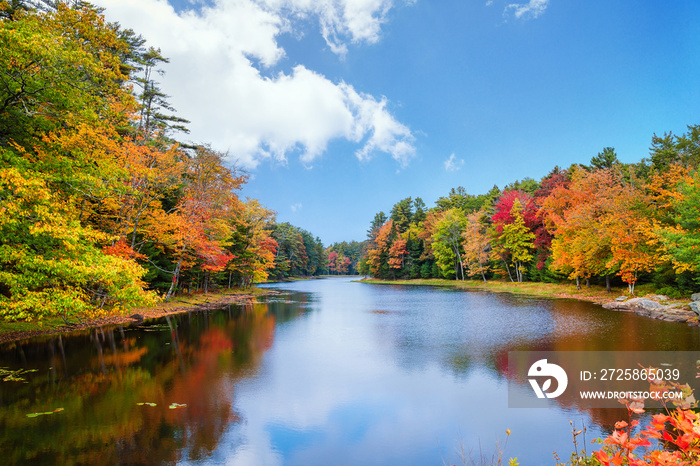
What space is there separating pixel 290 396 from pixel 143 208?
15.4 m

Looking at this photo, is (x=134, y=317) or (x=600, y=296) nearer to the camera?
(x=134, y=317)

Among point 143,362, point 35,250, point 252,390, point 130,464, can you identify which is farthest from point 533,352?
point 35,250

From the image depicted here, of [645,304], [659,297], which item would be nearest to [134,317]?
[645,304]

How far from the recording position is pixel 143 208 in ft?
61.1

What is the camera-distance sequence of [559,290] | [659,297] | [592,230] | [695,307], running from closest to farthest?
1. [695,307]
2. [659,297]
3. [592,230]
4. [559,290]

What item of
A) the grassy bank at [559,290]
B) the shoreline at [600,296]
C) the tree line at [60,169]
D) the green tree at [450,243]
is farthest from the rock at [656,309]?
the green tree at [450,243]

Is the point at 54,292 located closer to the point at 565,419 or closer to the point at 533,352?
the point at 565,419

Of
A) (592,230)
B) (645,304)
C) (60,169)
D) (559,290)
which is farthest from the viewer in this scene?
(559,290)

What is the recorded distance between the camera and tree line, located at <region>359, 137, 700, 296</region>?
62.6 ft

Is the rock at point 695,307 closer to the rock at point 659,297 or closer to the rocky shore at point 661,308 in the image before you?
the rocky shore at point 661,308

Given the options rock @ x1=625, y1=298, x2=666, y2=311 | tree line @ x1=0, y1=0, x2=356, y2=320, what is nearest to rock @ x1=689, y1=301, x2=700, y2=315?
rock @ x1=625, y1=298, x2=666, y2=311

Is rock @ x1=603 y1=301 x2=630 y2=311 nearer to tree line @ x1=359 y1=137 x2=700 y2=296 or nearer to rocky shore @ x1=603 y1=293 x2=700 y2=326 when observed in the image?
rocky shore @ x1=603 y1=293 x2=700 y2=326

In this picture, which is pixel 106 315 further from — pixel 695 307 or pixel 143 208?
pixel 695 307

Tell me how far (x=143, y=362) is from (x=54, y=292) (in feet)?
10.1
